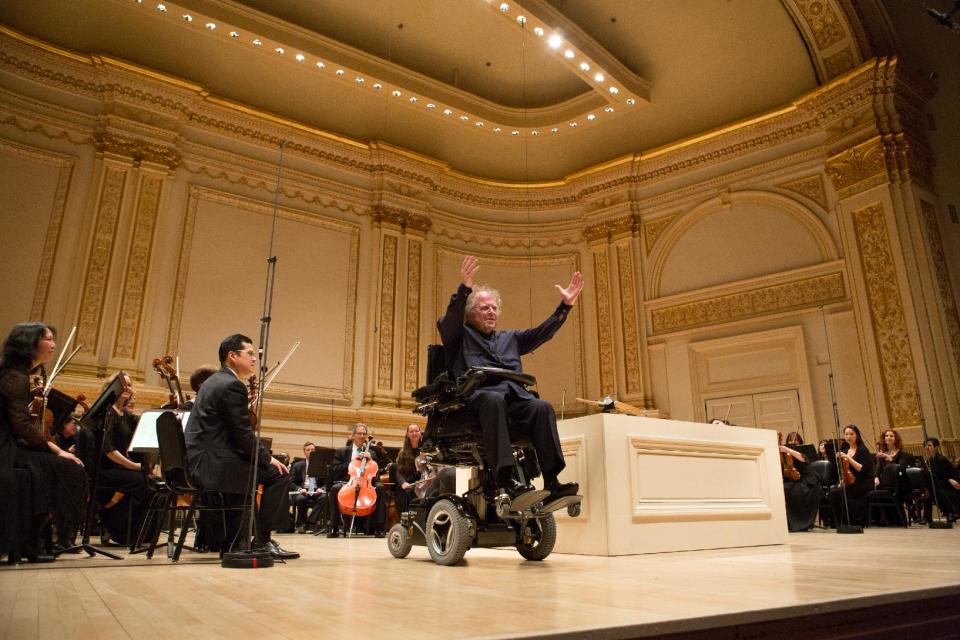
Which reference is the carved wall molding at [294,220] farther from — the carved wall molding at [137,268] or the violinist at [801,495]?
the violinist at [801,495]

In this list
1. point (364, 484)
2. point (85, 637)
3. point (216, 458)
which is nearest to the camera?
point (85, 637)

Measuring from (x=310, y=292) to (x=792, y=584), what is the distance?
28.4ft

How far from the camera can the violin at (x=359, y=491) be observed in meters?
6.14

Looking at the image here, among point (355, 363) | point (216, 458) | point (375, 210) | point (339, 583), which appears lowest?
point (339, 583)

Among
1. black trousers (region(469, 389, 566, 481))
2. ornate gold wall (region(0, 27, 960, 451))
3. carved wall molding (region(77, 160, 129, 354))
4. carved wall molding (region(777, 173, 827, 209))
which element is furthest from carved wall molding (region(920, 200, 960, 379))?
carved wall molding (region(77, 160, 129, 354))

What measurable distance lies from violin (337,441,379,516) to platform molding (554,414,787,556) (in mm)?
2899

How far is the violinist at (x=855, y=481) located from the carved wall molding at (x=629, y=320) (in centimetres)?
388

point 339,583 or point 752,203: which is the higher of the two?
point 752,203

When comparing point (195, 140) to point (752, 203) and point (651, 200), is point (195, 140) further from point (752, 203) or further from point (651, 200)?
point (752, 203)

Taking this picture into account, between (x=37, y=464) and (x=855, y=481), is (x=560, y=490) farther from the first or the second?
(x=855, y=481)

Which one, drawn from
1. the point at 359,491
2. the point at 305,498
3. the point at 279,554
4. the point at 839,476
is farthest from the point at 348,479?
the point at 839,476

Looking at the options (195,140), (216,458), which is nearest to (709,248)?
(195,140)

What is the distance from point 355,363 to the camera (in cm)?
993

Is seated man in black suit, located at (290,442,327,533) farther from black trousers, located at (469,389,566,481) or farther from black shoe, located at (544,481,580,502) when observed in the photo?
black shoe, located at (544,481,580,502)
